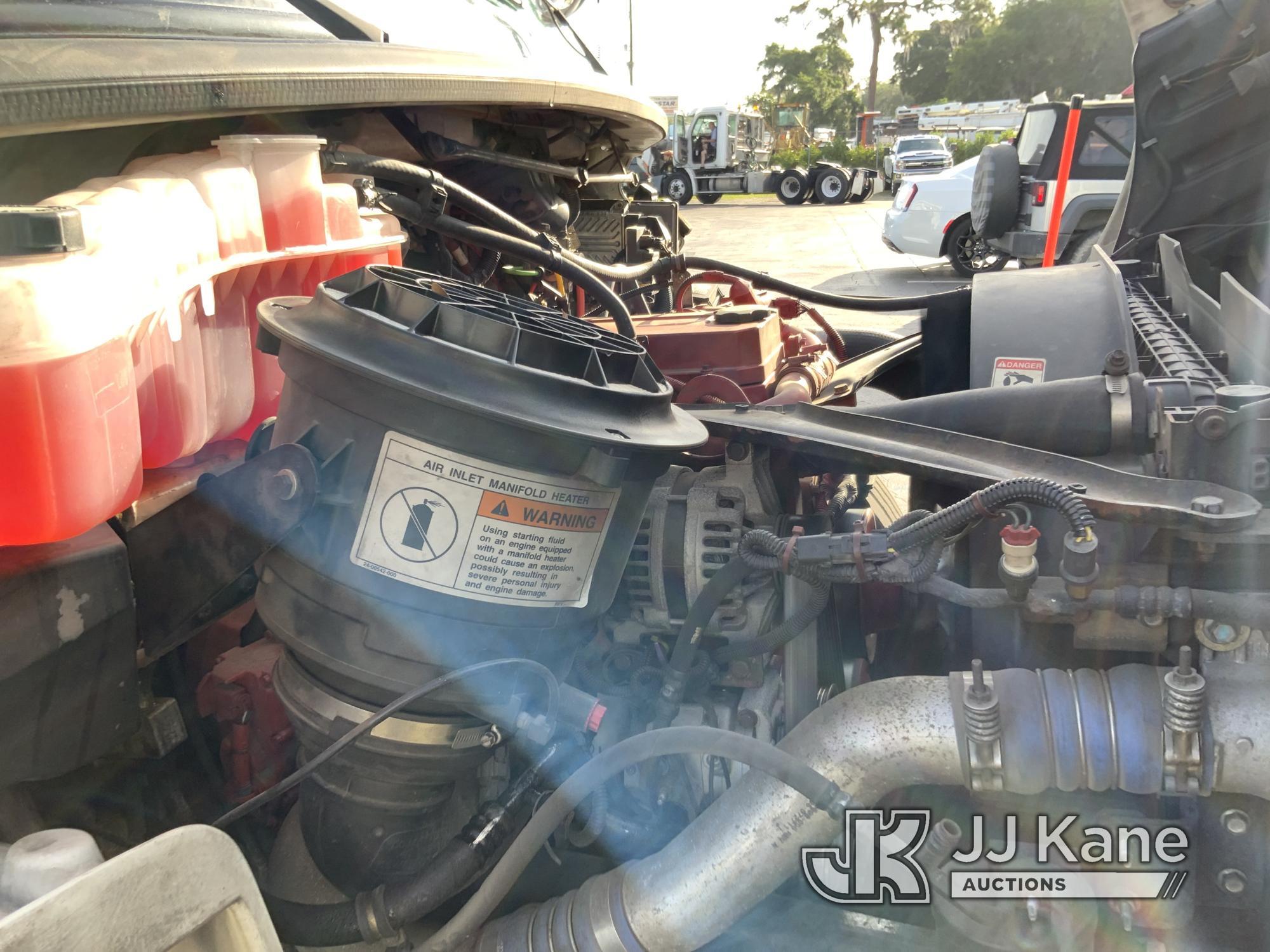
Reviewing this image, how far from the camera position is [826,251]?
1504 cm

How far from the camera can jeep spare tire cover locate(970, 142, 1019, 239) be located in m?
8.84

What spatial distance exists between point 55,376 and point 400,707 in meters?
0.50

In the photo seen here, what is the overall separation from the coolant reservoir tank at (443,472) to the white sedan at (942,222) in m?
11.2

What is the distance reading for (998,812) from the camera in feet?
4.21

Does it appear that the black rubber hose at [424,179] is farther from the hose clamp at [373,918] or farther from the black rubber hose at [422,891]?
the hose clamp at [373,918]

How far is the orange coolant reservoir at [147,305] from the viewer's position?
871 millimetres

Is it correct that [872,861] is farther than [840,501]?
No

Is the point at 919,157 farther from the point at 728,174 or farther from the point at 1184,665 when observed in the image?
the point at 1184,665

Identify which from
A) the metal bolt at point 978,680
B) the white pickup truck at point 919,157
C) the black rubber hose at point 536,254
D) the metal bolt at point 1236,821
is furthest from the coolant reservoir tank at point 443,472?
the white pickup truck at point 919,157

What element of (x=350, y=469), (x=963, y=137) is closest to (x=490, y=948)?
(x=350, y=469)

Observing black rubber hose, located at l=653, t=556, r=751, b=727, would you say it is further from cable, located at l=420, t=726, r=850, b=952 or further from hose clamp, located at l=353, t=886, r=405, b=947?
hose clamp, located at l=353, t=886, r=405, b=947

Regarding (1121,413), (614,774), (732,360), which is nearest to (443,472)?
(614,774)

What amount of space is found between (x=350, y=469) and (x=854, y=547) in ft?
1.89

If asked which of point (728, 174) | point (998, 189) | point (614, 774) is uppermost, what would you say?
point (728, 174)
